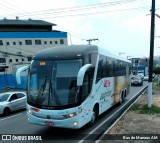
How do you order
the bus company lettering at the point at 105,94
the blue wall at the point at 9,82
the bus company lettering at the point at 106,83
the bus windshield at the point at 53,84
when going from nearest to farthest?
1. the bus windshield at the point at 53,84
2. the bus company lettering at the point at 105,94
3. the bus company lettering at the point at 106,83
4. the blue wall at the point at 9,82

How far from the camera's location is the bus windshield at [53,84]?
9.84 meters

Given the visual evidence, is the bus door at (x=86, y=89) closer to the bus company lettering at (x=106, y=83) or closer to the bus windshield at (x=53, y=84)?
the bus windshield at (x=53, y=84)

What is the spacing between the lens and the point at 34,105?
10.2 meters

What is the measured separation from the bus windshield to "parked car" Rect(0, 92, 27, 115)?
7.05 meters

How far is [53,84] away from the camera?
1002cm

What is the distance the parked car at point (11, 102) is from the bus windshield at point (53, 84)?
23.1ft

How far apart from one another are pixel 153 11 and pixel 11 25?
60.5 metres

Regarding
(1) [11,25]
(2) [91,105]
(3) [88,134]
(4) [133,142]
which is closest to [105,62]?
(2) [91,105]

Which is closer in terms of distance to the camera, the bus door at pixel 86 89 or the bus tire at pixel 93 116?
the bus door at pixel 86 89

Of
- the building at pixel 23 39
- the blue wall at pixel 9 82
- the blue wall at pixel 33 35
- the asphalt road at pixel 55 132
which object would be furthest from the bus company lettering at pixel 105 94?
the blue wall at pixel 33 35

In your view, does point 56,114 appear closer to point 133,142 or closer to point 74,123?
point 74,123

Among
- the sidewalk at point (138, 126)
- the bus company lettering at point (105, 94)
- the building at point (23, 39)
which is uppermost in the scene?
the building at point (23, 39)

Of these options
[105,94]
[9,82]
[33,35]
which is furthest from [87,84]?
[33,35]

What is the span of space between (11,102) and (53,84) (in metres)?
8.45
